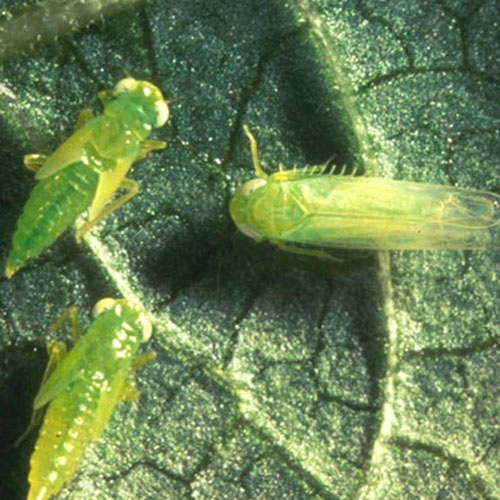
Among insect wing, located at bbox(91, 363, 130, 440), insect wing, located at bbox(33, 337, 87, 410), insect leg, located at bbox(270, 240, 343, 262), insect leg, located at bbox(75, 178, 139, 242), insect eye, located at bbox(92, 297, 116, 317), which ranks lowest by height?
insect leg, located at bbox(270, 240, 343, 262)

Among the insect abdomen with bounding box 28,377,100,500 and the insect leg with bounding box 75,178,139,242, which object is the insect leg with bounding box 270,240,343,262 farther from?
the insect abdomen with bounding box 28,377,100,500

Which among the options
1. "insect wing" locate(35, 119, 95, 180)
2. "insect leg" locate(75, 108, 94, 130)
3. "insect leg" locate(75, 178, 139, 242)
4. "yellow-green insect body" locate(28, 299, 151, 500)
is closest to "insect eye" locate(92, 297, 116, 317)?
"yellow-green insect body" locate(28, 299, 151, 500)

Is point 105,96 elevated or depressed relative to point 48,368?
elevated

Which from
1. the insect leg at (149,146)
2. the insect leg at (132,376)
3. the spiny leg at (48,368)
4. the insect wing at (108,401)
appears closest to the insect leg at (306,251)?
the insect leg at (149,146)

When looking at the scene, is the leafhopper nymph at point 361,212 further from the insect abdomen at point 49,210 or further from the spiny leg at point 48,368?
the spiny leg at point 48,368

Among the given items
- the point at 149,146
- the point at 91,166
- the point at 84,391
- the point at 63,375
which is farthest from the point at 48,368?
the point at 149,146

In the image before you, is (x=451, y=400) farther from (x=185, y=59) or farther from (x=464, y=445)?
(x=185, y=59)

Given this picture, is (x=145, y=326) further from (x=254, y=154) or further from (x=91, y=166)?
(x=254, y=154)
